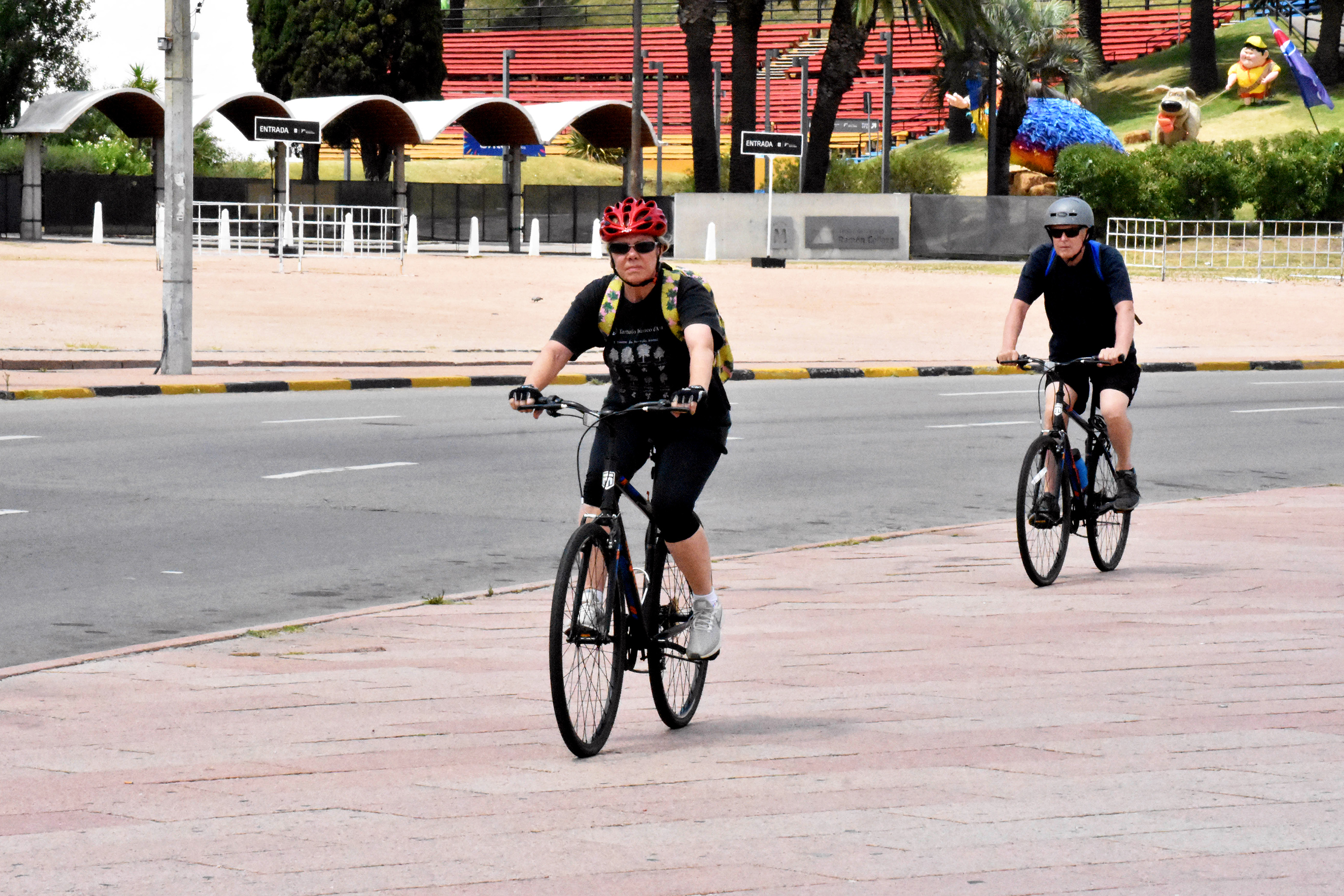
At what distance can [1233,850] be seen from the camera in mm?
4688

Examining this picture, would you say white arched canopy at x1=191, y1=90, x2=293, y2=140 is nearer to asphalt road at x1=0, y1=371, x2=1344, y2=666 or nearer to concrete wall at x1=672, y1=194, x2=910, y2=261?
concrete wall at x1=672, y1=194, x2=910, y2=261

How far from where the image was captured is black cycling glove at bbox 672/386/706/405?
5543 millimetres

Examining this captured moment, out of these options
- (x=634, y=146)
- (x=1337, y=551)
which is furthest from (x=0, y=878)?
(x=634, y=146)

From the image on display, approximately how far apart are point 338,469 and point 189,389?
6.91m

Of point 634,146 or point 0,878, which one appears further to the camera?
point 634,146

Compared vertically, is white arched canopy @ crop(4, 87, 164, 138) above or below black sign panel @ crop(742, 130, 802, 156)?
above

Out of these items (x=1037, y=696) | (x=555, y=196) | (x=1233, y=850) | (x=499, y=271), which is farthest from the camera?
(x=555, y=196)

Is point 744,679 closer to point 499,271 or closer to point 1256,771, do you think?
point 1256,771

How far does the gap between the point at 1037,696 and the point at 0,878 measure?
3536mm

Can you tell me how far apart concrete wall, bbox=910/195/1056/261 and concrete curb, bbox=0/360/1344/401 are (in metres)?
21.9

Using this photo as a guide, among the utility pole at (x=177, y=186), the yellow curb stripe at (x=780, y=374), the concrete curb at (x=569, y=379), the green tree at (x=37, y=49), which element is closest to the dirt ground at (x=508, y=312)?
the concrete curb at (x=569, y=379)

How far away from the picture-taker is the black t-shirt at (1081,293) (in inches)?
364

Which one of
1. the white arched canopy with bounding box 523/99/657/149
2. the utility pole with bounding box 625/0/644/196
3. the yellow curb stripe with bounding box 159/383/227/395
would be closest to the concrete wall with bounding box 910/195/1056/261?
the utility pole with bounding box 625/0/644/196

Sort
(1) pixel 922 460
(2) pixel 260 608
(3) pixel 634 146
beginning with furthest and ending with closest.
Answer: (3) pixel 634 146
(1) pixel 922 460
(2) pixel 260 608
